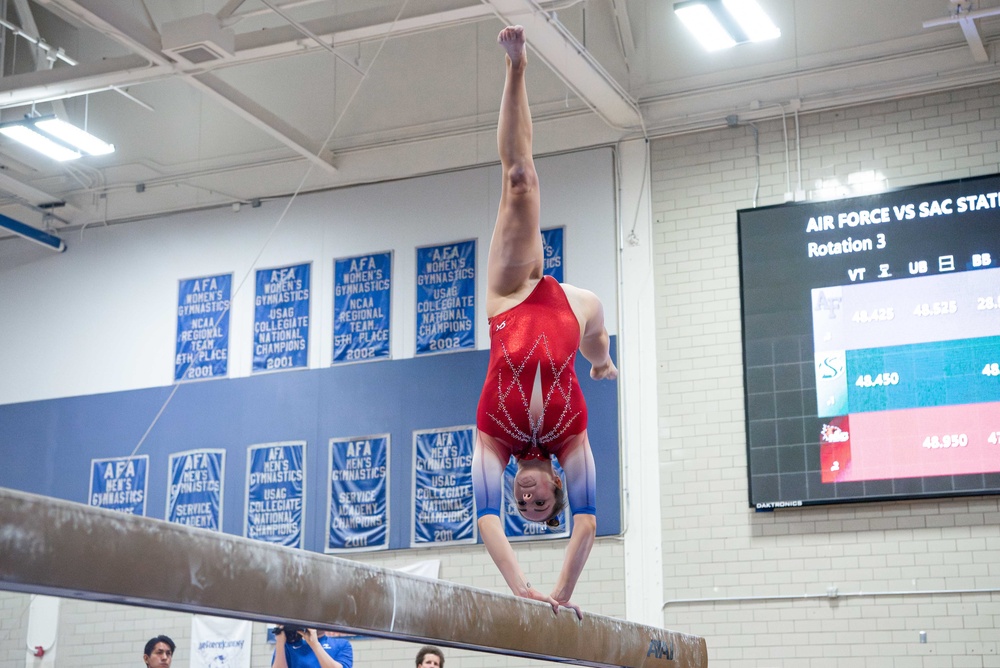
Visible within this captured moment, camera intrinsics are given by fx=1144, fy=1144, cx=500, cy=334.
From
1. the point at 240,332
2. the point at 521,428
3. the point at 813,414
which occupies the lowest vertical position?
the point at 521,428

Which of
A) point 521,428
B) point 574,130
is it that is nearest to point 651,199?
point 574,130

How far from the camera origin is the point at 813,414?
34.4ft

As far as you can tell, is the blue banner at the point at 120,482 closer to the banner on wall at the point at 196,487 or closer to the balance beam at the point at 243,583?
the banner on wall at the point at 196,487

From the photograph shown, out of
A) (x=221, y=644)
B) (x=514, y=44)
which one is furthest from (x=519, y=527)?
(x=514, y=44)

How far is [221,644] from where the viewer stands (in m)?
12.4

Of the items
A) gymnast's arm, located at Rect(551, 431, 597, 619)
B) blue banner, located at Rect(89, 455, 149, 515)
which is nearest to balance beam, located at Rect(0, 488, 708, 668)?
gymnast's arm, located at Rect(551, 431, 597, 619)

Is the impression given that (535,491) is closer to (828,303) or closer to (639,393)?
(828,303)

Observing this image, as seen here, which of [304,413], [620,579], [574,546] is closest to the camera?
[574,546]

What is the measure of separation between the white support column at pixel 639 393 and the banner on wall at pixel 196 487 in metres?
4.72

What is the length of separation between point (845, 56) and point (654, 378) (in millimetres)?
3724

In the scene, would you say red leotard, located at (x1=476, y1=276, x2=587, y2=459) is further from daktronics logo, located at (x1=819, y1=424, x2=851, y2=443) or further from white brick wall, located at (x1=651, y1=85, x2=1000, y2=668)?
white brick wall, located at (x1=651, y1=85, x2=1000, y2=668)

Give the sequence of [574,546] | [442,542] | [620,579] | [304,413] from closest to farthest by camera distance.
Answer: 1. [574,546]
2. [620,579]
3. [442,542]
4. [304,413]

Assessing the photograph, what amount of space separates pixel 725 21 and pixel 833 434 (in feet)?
12.4

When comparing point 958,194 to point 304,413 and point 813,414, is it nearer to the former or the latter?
point 813,414
